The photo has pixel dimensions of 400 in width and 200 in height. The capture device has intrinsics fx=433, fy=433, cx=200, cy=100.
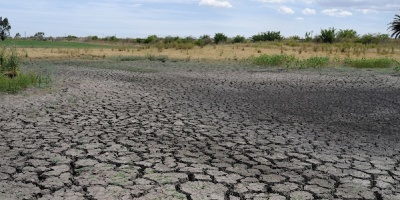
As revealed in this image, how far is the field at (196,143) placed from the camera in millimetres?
3822

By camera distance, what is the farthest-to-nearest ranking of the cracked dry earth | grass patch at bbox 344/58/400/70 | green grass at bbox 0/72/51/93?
1. grass patch at bbox 344/58/400/70
2. green grass at bbox 0/72/51/93
3. the cracked dry earth

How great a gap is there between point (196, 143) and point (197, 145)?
0.10 metres

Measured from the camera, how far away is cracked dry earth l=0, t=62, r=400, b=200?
3.81 m

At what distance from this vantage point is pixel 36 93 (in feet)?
29.4

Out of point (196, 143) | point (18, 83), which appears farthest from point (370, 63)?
point (196, 143)

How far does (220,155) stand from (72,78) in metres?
8.07

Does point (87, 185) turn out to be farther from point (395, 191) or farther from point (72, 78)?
point (72, 78)

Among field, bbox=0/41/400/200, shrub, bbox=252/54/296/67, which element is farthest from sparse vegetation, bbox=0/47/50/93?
shrub, bbox=252/54/296/67

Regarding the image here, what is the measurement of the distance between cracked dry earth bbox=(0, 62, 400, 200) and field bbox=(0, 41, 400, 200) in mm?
14

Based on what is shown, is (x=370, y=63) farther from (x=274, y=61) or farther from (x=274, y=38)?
(x=274, y=38)

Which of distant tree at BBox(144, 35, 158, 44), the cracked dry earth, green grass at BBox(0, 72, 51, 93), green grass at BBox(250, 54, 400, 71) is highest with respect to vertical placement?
distant tree at BBox(144, 35, 158, 44)

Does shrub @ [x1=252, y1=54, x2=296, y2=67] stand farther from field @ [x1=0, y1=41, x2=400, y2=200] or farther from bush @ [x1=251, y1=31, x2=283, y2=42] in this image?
bush @ [x1=251, y1=31, x2=283, y2=42]

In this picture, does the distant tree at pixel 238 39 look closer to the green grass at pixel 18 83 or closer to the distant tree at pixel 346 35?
the distant tree at pixel 346 35

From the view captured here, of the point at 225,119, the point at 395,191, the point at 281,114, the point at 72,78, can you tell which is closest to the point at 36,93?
the point at 72,78
